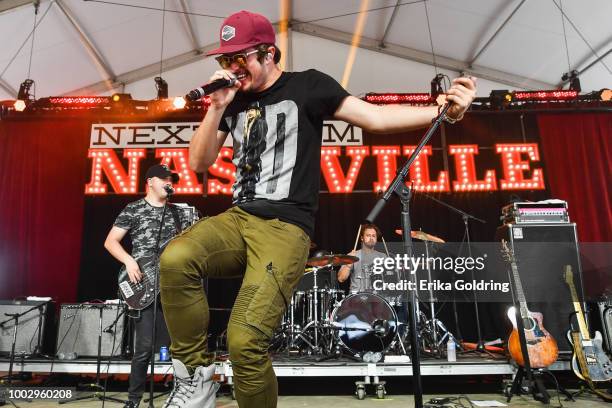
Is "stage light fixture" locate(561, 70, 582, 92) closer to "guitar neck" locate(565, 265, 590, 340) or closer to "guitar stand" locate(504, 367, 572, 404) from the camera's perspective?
"guitar neck" locate(565, 265, 590, 340)

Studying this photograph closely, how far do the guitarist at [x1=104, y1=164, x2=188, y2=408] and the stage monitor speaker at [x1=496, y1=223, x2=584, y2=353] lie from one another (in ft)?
12.1

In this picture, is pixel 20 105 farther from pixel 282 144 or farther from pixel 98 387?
pixel 282 144

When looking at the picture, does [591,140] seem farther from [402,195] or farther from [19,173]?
[19,173]

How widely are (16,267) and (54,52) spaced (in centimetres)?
337

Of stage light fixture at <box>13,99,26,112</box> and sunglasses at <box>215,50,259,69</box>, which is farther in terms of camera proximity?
stage light fixture at <box>13,99,26,112</box>

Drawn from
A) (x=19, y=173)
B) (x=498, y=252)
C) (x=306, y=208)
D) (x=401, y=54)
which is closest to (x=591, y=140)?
(x=498, y=252)

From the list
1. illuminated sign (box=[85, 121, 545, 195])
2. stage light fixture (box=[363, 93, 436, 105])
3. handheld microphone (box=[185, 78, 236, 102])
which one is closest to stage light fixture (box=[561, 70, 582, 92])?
illuminated sign (box=[85, 121, 545, 195])

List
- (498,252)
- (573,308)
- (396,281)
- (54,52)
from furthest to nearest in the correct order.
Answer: (54,52) → (498,252) → (396,281) → (573,308)

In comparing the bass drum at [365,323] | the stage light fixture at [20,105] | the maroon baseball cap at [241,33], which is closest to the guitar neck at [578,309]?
the bass drum at [365,323]

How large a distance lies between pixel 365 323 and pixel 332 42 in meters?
5.16

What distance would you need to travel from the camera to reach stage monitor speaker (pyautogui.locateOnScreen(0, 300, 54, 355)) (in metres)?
4.89

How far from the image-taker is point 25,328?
498 centimetres

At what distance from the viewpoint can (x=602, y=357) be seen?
4.11 meters

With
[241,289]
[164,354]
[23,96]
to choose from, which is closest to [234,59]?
[241,289]
